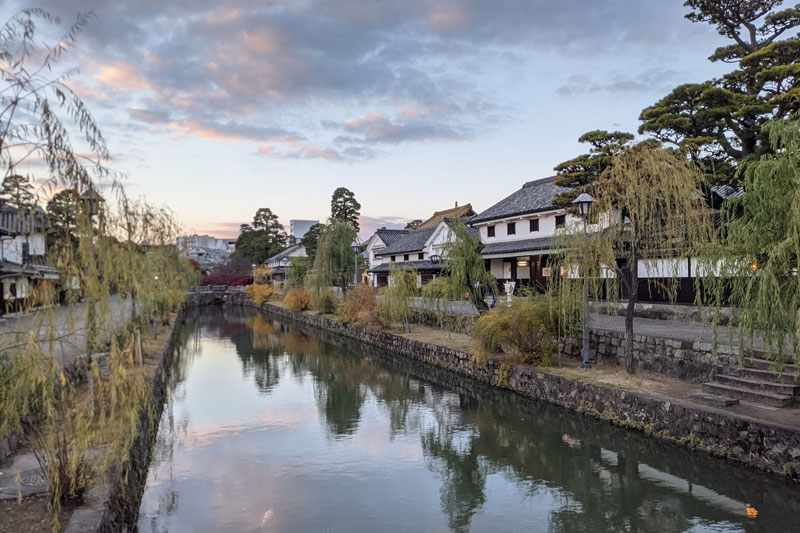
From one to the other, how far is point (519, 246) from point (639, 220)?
45.2ft

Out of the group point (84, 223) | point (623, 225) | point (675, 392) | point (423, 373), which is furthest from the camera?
point (423, 373)

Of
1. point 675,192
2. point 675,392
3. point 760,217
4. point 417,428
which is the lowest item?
point 417,428

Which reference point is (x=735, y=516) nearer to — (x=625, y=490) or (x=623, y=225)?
(x=625, y=490)

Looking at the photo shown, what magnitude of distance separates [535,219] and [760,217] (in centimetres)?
1818

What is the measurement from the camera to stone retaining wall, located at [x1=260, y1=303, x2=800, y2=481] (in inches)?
283

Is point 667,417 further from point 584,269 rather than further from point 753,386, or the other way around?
point 584,269

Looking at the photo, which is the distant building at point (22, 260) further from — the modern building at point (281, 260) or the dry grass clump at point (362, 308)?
the modern building at point (281, 260)

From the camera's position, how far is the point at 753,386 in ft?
28.9

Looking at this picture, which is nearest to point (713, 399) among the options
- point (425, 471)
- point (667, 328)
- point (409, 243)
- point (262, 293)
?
→ point (425, 471)

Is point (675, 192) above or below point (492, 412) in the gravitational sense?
above

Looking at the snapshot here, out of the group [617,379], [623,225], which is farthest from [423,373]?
[623,225]

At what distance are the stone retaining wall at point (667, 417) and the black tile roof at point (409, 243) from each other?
68.1 ft

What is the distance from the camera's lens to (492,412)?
12.0 metres

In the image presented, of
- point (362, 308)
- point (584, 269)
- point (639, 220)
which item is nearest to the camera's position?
point (639, 220)
